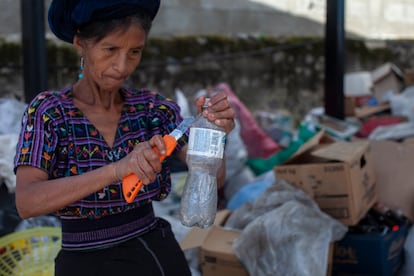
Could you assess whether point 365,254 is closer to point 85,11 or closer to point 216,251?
point 216,251

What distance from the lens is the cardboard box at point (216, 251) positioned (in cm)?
269

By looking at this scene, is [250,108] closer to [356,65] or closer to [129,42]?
[356,65]

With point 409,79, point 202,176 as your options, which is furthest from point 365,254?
point 409,79

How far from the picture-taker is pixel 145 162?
136 centimetres

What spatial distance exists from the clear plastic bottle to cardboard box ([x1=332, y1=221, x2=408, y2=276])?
1486mm

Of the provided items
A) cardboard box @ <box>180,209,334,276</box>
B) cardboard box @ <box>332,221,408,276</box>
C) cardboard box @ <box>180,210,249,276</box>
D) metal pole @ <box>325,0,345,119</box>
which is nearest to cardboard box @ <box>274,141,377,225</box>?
cardboard box @ <box>332,221,408,276</box>

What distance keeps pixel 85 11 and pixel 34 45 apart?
2198mm

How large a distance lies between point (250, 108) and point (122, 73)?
18.6 ft

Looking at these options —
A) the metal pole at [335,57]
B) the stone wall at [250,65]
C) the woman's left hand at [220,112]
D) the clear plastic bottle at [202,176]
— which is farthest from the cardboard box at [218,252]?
the stone wall at [250,65]

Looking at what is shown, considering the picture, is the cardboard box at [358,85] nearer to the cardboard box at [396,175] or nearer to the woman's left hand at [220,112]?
the cardboard box at [396,175]

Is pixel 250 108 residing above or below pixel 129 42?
below

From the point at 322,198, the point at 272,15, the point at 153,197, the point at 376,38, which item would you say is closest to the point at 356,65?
the point at 376,38

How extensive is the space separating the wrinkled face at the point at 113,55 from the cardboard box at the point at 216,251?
130 cm

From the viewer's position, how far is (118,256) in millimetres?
1625
